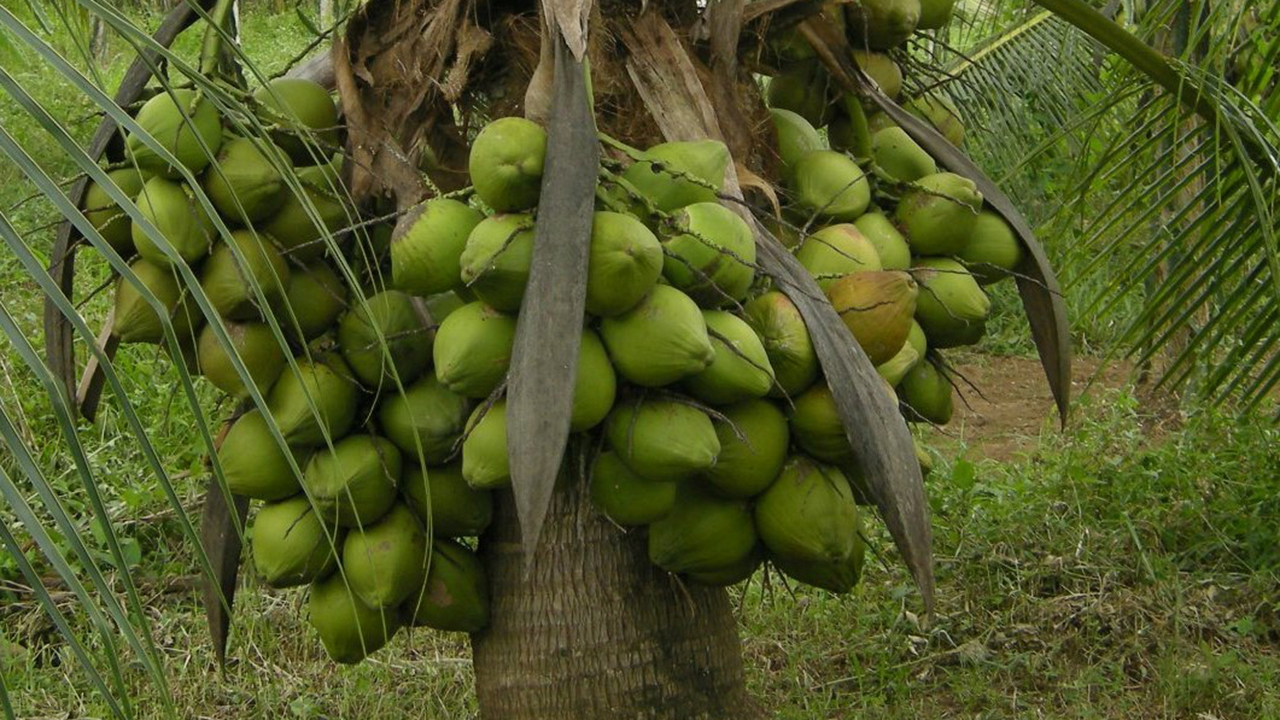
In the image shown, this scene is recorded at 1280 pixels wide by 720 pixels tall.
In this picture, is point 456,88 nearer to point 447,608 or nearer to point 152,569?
point 447,608

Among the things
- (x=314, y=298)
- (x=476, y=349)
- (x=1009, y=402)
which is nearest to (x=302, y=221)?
(x=314, y=298)

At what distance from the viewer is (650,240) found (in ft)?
4.49

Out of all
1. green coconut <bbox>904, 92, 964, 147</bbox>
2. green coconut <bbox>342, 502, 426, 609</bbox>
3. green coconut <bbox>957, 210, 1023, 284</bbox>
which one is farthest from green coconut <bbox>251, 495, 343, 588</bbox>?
green coconut <bbox>904, 92, 964, 147</bbox>

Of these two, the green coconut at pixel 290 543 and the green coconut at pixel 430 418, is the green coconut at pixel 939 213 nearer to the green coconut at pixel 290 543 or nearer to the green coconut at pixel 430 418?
the green coconut at pixel 430 418

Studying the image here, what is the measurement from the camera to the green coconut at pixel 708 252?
1432 millimetres

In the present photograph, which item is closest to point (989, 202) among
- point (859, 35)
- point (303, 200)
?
point (859, 35)

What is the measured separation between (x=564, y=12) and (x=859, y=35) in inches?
21.0

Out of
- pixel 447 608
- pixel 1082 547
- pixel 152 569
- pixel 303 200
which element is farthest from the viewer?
pixel 152 569

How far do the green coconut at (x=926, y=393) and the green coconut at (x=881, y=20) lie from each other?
1.39ft

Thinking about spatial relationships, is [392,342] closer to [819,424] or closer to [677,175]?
[677,175]

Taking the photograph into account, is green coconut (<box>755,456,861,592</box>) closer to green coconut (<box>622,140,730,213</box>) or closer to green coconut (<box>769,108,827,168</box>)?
green coconut (<box>622,140,730,213</box>)

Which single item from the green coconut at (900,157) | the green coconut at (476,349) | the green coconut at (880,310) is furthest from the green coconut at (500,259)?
the green coconut at (900,157)

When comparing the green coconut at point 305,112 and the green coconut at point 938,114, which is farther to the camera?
the green coconut at point 938,114

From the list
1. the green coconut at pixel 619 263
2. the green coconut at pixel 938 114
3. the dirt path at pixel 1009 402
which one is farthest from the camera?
the dirt path at pixel 1009 402
